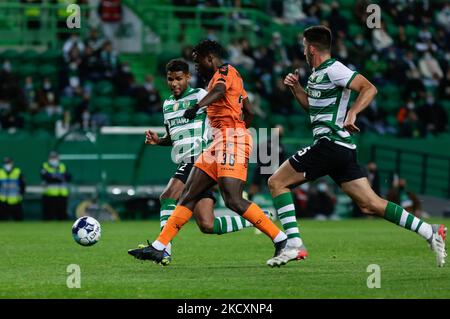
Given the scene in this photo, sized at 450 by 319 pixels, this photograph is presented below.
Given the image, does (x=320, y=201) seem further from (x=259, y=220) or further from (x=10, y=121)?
(x=259, y=220)

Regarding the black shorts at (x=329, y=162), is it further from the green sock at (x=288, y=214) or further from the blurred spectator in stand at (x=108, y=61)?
the blurred spectator in stand at (x=108, y=61)

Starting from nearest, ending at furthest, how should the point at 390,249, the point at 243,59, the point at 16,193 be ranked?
1. the point at 390,249
2. the point at 16,193
3. the point at 243,59

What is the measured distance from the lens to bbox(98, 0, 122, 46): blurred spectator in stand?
31.6 meters

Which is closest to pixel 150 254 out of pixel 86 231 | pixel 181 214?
pixel 181 214

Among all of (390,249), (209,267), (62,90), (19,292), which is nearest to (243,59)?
(62,90)

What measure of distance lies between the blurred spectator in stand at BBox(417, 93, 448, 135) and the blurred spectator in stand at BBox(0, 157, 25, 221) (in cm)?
1163

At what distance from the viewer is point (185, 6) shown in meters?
33.1

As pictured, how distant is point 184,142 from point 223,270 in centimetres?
187

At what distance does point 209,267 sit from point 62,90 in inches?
703

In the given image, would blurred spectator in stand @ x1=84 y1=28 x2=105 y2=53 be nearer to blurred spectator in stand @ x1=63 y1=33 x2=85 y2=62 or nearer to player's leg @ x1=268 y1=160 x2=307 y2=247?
blurred spectator in stand @ x1=63 y1=33 x2=85 y2=62

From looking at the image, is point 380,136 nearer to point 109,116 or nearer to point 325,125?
point 109,116

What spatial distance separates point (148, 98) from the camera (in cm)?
2977

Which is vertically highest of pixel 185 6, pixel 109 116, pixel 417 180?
pixel 185 6

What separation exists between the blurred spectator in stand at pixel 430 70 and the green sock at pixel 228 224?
72.1ft
